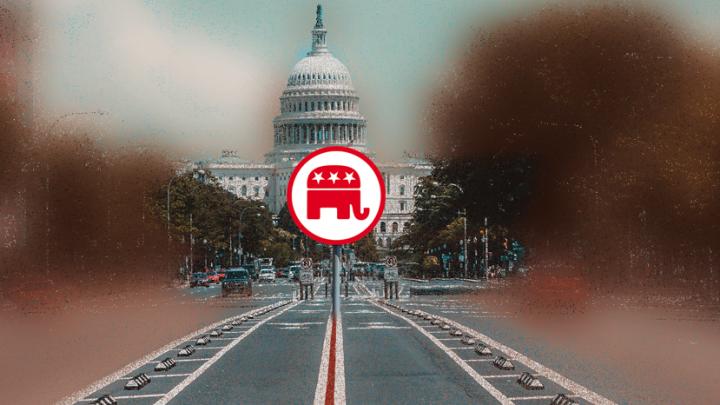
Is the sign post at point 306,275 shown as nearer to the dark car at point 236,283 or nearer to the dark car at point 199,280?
the dark car at point 236,283

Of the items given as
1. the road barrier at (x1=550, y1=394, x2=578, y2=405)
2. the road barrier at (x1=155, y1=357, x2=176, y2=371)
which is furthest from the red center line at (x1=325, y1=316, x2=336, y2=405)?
the road barrier at (x1=155, y1=357, x2=176, y2=371)

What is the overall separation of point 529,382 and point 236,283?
198 feet

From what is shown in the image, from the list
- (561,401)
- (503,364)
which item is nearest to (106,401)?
(561,401)

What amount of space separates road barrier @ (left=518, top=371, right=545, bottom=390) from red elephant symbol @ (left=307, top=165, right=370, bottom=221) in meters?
8.37

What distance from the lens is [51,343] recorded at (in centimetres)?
3244

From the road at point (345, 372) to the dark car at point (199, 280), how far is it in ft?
247

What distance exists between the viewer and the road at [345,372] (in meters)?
17.8

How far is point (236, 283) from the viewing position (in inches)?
3113

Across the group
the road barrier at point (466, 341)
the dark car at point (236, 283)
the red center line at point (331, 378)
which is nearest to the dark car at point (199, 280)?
the dark car at point (236, 283)

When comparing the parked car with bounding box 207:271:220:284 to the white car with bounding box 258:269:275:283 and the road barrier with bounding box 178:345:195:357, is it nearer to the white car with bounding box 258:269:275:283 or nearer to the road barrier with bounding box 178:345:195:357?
the white car with bounding box 258:269:275:283

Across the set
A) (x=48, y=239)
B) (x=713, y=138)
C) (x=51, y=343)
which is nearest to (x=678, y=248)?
(x=713, y=138)

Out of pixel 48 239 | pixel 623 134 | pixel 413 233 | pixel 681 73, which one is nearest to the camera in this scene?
pixel 681 73

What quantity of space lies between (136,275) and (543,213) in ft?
83.6

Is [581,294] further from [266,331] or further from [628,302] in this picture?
[266,331]
